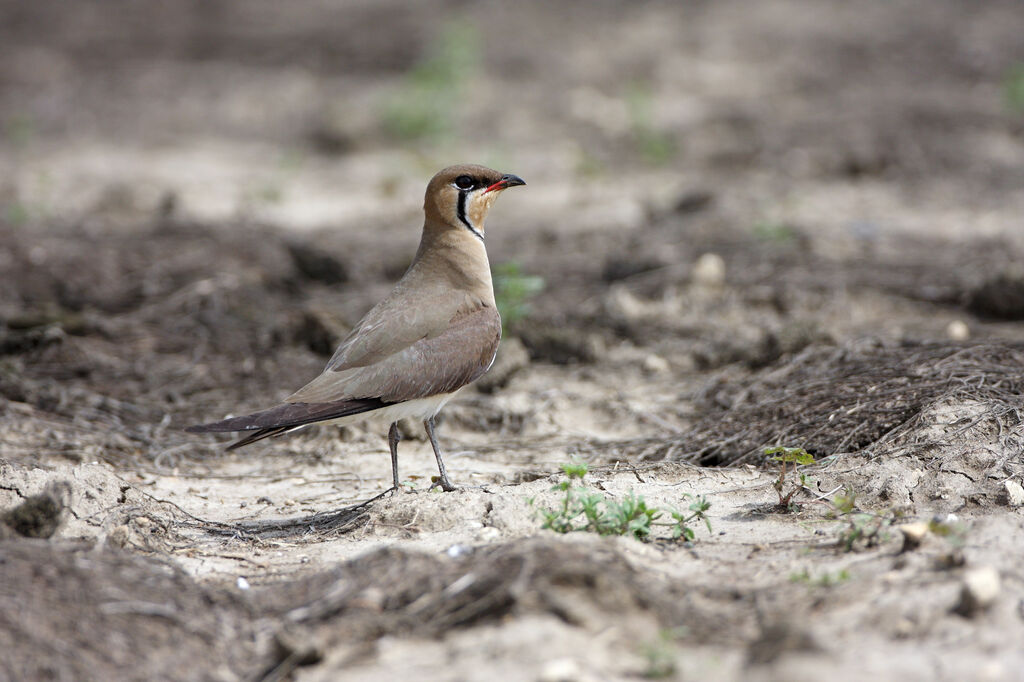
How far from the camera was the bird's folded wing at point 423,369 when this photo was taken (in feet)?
14.4

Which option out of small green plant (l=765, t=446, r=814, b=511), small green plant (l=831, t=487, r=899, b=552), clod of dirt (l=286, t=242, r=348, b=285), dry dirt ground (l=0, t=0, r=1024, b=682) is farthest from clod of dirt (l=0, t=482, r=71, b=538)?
clod of dirt (l=286, t=242, r=348, b=285)

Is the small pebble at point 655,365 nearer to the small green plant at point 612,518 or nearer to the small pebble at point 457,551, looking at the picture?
the small green plant at point 612,518

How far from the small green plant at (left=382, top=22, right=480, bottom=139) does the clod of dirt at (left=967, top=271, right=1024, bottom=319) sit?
599cm

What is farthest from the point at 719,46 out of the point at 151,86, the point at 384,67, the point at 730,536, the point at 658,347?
the point at 730,536

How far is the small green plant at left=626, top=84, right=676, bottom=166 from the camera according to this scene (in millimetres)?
10383

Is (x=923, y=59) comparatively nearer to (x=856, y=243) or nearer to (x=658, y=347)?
(x=856, y=243)

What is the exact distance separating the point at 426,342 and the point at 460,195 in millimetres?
908

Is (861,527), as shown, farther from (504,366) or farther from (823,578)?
(504,366)

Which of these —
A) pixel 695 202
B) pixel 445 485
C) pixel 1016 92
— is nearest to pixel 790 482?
pixel 445 485

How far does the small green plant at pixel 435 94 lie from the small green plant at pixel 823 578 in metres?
8.31

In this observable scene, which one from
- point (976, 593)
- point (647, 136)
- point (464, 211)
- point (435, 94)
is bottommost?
point (976, 593)

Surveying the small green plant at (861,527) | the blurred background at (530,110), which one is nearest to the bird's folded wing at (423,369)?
the small green plant at (861,527)

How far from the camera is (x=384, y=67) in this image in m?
14.1

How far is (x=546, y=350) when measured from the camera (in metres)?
6.43
